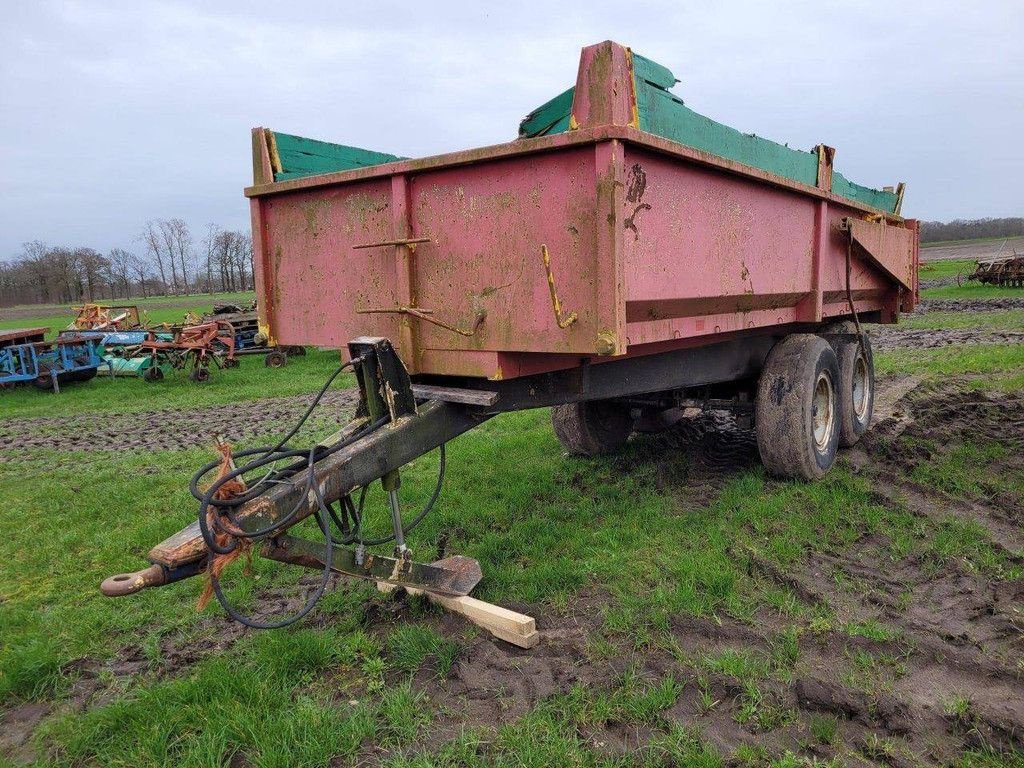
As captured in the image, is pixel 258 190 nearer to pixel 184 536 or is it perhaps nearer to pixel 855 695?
pixel 184 536

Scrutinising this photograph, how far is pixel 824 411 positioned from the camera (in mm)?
5270

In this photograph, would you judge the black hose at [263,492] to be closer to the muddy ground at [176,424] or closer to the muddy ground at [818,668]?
the muddy ground at [818,668]

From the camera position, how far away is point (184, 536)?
2580 millimetres

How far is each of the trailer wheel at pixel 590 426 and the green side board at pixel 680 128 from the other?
86.6 inches

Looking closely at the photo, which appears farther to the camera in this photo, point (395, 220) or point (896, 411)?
point (896, 411)

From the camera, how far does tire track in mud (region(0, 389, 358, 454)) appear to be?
8023 millimetres

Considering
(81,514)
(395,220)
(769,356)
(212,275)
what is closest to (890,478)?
(769,356)

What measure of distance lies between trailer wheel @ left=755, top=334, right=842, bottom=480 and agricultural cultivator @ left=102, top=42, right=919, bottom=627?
549mm

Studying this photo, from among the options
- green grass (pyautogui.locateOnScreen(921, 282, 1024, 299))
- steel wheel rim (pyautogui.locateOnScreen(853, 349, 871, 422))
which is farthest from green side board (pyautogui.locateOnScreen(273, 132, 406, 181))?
green grass (pyautogui.locateOnScreen(921, 282, 1024, 299))

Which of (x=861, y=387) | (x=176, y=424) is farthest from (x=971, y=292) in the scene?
(x=176, y=424)

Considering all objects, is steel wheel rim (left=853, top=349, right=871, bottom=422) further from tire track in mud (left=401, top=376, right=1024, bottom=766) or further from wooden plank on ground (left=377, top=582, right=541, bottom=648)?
wooden plank on ground (left=377, top=582, right=541, bottom=648)

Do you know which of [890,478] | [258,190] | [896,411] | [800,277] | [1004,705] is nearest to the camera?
[1004,705]

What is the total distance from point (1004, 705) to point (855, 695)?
18.9 inches

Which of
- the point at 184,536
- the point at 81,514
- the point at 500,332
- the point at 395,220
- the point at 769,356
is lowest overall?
the point at 81,514
